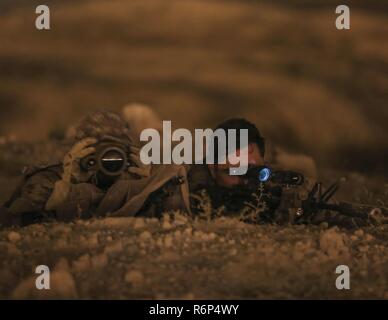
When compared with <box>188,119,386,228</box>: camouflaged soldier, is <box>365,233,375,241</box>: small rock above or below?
below

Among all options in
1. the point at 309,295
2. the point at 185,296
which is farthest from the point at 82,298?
the point at 309,295

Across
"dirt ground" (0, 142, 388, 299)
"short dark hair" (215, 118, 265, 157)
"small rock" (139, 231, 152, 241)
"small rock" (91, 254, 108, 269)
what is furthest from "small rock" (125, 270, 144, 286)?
"short dark hair" (215, 118, 265, 157)

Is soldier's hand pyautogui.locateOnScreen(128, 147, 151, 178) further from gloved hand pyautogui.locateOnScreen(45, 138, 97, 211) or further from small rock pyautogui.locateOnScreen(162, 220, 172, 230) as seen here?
small rock pyautogui.locateOnScreen(162, 220, 172, 230)

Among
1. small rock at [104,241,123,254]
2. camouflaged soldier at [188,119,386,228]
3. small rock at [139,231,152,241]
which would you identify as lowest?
small rock at [104,241,123,254]
